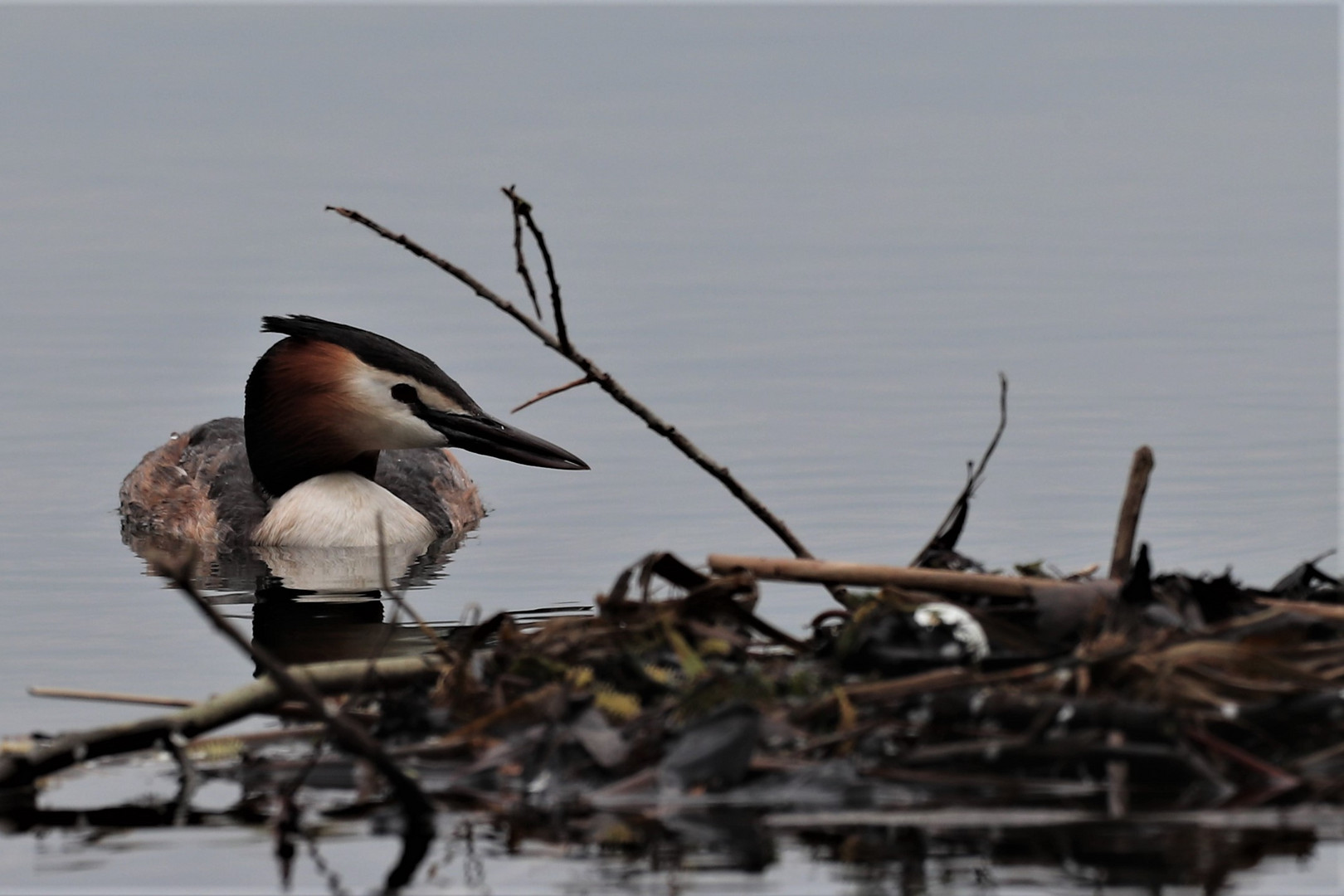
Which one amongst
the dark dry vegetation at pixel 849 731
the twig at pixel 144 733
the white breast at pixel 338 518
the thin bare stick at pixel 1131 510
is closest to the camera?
the dark dry vegetation at pixel 849 731

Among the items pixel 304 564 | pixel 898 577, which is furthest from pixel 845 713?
pixel 304 564

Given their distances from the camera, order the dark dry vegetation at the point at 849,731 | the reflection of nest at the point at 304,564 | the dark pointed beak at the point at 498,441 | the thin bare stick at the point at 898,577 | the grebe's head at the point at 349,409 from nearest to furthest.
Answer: the dark dry vegetation at the point at 849,731 < the thin bare stick at the point at 898,577 < the reflection of nest at the point at 304,564 < the dark pointed beak at the point at 498,441 < the grebe's head at the point at 349,409

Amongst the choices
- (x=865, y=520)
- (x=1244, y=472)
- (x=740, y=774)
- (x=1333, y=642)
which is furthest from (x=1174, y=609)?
(x=1244, y=472)

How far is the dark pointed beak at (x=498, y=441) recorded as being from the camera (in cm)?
955

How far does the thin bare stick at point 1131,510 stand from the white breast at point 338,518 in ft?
15.2

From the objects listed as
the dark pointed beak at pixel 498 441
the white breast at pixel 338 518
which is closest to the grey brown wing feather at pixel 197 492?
the white breast at pixel 338 518

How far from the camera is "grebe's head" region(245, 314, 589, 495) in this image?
972cm

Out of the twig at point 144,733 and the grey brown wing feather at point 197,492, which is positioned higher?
the grey brown wing feather at point 197,492

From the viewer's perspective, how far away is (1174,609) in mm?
5621

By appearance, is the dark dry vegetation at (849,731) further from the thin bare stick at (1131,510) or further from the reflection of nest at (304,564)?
the reflection of nest at (304,564)

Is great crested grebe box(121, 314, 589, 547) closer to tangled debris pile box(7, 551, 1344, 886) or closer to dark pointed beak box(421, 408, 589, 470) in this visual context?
dark pointed beak box(421, 408, 589, 470)

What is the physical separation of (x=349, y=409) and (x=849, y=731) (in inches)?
213

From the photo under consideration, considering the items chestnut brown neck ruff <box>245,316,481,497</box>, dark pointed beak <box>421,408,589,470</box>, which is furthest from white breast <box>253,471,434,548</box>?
dark pointed beak <box>421,408,589,470</box>

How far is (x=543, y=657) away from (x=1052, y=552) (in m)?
3.83
